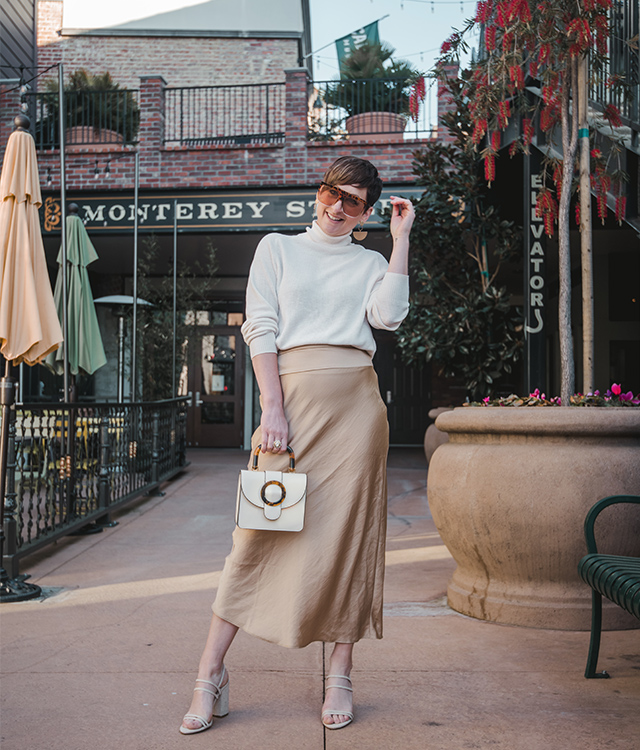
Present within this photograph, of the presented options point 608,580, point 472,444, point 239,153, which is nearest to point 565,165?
point 472,444

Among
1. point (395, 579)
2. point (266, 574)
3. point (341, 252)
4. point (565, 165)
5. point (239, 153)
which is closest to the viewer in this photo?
point (266, 574)

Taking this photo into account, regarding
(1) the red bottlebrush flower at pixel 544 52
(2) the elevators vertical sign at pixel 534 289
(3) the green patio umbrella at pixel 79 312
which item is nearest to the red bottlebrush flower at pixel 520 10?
(1) the red bottlebrush flower at pixel 544 52

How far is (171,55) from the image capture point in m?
15.0

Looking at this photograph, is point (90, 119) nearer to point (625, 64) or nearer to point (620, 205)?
point (625, 64)

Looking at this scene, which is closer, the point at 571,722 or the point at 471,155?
the point at 571,722

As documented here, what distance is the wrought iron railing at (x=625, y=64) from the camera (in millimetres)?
4371

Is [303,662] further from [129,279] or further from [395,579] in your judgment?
[129,279]

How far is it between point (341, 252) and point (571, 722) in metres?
1.53

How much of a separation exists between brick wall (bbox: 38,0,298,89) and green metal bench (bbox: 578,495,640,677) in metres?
13.9

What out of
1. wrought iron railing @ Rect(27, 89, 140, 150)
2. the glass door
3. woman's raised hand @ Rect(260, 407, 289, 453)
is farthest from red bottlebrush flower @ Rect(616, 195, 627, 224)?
the glass door

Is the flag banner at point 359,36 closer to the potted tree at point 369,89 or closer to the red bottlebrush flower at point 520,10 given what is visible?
the potted tree at point 369,89

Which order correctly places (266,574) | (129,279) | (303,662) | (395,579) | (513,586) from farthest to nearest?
(129,279)
(395,579)
(513,586)
(303,662)
(266,574)

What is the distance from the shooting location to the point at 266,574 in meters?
2.12

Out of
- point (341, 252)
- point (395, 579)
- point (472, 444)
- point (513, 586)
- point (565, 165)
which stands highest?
point (565, 165)
